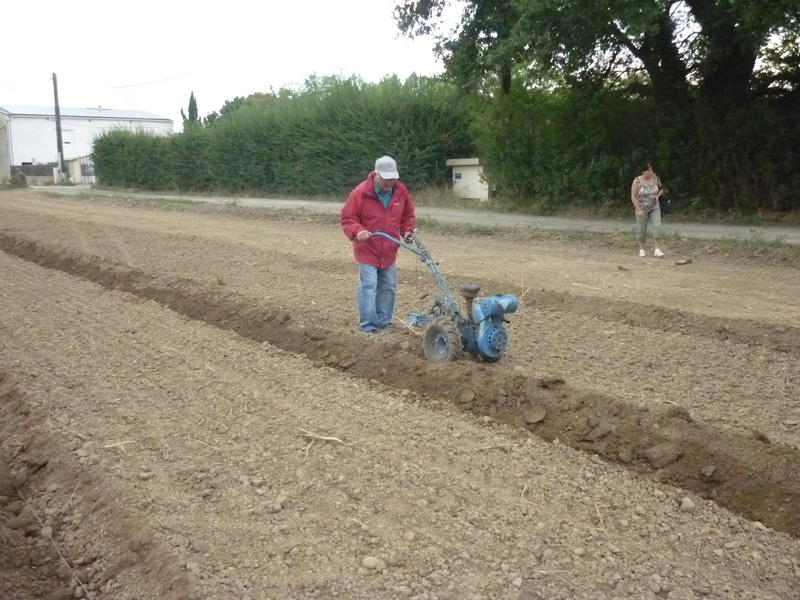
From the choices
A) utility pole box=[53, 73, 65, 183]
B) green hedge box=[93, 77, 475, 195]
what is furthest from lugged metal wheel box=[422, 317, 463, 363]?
utility pole box=[53, 73, 65, 183]

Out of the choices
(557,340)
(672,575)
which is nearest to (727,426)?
(672,575)

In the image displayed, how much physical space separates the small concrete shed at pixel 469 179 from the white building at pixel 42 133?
46.1 m

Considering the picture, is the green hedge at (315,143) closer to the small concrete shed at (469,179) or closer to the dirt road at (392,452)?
the small concrete shed at (469,179)

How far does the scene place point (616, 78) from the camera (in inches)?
862

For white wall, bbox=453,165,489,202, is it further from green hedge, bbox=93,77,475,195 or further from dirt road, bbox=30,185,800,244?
dirt road, bbox=30,185,800,244

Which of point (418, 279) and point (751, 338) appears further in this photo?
point (418, 279)

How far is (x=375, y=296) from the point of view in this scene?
877cm

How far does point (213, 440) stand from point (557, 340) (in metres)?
4.10

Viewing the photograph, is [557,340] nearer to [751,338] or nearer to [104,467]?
[751,338]

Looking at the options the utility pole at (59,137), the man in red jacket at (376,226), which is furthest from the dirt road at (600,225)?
the utility pole at (59,137)

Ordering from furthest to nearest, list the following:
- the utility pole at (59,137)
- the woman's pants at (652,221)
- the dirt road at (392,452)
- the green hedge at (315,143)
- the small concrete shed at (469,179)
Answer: the utility pole at (59,137), the green hedge at (315,143), the small concrete shed at (469,179), the woman's pants at (652,221), the dirt road at (392,452)

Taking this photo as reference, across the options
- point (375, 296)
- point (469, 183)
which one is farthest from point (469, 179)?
point (375, 296)

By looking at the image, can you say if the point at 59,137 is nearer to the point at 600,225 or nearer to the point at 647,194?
the point at 600,225

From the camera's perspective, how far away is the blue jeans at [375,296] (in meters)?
8.53
